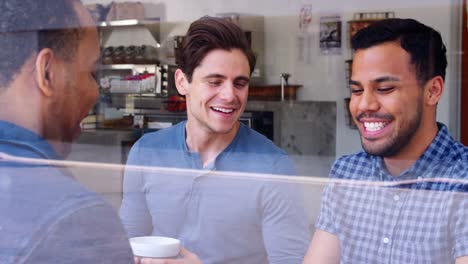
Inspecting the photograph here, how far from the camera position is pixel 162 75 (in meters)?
1.82

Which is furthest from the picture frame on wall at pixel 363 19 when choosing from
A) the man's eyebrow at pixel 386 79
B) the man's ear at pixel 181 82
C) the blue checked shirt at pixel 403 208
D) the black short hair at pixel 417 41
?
the man's ear at pixel 181 82

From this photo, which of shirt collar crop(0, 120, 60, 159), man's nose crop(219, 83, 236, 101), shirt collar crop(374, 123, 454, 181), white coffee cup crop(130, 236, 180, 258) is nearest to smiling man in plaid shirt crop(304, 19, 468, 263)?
shirt collar crop(374, 123, 454, 181)

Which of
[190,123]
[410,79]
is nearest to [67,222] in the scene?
[190,123]

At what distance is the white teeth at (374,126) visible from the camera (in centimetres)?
153

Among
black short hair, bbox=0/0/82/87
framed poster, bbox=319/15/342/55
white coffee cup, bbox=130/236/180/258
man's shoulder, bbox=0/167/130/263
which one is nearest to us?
man's shoulder, bbox=0/167/130/263

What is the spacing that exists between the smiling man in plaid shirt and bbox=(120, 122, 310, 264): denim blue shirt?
16cm

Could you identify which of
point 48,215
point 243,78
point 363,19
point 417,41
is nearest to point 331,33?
point 363,19

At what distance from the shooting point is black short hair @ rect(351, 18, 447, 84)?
1.52 meters

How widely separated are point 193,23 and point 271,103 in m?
0.31

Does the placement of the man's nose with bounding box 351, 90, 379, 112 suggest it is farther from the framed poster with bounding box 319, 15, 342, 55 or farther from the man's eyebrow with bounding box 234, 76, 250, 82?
the framed poster with bounding box 319, 15, 342, 55

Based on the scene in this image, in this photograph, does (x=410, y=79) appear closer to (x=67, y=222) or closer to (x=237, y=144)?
(x=237, y=144)

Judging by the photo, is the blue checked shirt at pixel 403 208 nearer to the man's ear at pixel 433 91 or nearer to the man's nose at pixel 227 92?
the man's ear at pixel 433 91

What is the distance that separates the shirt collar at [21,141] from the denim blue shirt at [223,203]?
387 mm

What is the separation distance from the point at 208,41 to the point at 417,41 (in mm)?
494
